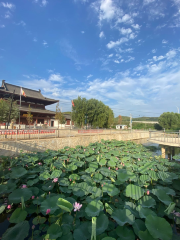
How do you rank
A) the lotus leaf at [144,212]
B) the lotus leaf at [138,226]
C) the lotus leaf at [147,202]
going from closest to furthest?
the lotus leaf at [138,226], the lotus leaf at [144,212], the lotus leaf at [147,202]

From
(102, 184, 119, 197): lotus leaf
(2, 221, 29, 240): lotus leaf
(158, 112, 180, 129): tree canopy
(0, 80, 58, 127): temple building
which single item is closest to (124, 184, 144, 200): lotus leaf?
(102, 184, 119, 197): lotus leaf

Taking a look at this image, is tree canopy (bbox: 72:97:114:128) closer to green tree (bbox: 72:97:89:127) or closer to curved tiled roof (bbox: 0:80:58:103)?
green tree (bbox: 72:97:89:127)

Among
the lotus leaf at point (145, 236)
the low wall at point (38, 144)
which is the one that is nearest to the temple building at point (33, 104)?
the low wall at point (38, 144)

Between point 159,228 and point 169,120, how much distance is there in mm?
39895

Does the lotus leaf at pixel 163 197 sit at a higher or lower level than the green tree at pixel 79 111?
lower

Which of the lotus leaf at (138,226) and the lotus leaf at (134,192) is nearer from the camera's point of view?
the lotus leaf at (138,226)

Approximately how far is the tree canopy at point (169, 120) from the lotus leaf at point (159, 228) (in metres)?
39.1

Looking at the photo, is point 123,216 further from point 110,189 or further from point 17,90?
point 17,90

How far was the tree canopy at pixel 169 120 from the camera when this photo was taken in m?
34.2

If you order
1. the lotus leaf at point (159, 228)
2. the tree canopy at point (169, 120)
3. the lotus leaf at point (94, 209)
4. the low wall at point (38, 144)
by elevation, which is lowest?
the low wall at point (38, 144)

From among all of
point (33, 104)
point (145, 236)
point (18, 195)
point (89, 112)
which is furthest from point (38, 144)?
point (33, 104)

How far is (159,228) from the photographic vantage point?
1.53 metres

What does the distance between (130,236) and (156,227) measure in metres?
0.37

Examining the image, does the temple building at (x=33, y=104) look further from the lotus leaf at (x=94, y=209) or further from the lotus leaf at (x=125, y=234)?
the lotus leaf at (x=125, y=234)
